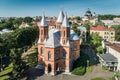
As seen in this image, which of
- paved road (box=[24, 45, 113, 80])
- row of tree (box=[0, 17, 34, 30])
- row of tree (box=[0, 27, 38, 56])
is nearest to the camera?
paved road (box=[24, 45, 113, 80])

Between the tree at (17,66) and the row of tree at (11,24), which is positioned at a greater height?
the row of tree at (11,24)

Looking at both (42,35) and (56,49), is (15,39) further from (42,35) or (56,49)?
(56,49)

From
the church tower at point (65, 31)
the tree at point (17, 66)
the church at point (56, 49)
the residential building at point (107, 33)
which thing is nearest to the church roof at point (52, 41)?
the church at point (56, 49)

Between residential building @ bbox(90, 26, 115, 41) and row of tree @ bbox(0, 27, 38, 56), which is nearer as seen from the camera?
row of tree @ bbox(0, 27, 38, 56)

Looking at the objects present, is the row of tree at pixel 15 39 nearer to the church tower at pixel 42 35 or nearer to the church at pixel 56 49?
the church tower at pixel 42 35

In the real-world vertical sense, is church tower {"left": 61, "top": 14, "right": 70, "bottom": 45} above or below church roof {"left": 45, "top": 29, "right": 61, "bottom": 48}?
above

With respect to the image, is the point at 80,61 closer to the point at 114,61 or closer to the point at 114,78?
the point at 114,61

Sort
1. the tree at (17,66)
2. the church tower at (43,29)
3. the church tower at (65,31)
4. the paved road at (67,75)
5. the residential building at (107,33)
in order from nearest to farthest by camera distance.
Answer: the tree at (17,66) < the paved road at (67,75) < the church tower at (65,31) < the church tower at (43,29) < the residential building at (107,33)

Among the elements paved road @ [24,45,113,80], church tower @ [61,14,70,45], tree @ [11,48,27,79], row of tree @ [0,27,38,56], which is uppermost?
church tower @ [61,14,70,45]

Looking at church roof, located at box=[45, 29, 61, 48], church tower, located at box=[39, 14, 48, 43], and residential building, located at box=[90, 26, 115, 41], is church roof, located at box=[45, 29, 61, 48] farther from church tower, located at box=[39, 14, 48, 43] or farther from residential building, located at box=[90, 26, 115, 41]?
residential building, located at box=[90, 26, 115, 41]

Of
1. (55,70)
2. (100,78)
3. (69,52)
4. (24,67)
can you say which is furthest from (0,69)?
(100,78)

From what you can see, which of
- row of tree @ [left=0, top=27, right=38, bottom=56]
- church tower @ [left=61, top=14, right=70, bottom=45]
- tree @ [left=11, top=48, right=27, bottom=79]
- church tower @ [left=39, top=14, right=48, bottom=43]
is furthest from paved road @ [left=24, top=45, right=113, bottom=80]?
row of tree @ [left=0, top=27, right=38, bottom=56]

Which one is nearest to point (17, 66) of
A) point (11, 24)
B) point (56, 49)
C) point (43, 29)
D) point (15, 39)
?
point (56, 49)
